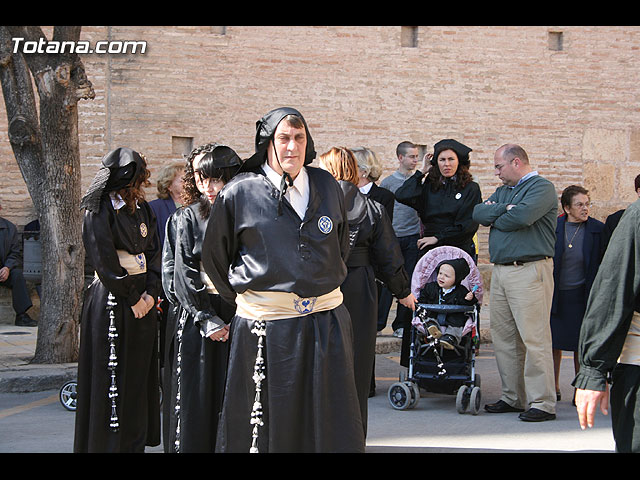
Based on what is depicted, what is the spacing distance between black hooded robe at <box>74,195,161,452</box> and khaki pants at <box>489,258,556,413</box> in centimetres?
280

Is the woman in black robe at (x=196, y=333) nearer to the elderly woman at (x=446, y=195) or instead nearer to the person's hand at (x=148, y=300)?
the person's hand at (x=148, y=300)

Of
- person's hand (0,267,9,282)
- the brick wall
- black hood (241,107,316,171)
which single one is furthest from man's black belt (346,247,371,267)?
the brick wall

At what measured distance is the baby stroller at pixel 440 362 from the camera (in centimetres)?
713

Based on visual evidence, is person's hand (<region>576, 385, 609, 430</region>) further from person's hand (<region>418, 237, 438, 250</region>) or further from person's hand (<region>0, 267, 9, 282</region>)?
person's hand (<region>0, 267, 9, 282</region>)

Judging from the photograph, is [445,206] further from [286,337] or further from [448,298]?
[286,337]

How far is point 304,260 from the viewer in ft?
13.9

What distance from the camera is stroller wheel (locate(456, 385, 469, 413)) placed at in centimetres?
696

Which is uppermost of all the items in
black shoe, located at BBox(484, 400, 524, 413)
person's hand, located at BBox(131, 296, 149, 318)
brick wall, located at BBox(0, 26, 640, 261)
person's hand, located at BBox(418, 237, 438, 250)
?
brick wall, located at BBox(0, 26, 640, 261)

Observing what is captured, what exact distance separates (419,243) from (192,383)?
3.60m

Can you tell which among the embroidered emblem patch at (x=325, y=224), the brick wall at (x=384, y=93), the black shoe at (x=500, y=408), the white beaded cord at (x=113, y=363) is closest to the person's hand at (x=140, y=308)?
the white beaded cord at (x=113, y=363)

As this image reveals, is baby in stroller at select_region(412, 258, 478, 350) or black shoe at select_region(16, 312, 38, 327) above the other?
baby in stroller at select_region(412, 258, 478, 350)

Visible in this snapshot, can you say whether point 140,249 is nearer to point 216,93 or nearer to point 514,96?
point 216,93

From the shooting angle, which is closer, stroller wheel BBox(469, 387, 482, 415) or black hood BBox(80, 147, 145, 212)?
black hood BBox(80, 147, 145, 212)
